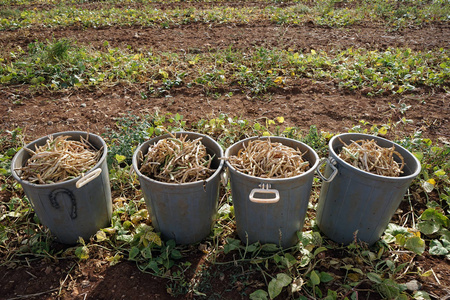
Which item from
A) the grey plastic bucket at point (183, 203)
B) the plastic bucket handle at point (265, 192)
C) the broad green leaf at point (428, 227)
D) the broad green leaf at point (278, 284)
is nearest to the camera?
the plastic bucket handle at point (265, 192)

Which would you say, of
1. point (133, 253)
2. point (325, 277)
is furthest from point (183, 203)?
point (325, 277)

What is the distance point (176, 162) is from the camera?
210cm

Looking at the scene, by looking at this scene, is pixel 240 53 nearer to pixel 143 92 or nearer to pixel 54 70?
pixel 143 92

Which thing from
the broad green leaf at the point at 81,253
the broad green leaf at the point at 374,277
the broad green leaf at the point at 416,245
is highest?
the broad green leaf at the point at 416,245

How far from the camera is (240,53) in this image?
17.2 feet

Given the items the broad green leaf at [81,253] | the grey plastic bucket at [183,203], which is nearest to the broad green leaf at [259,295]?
the grey plastic bucket at [183,203]

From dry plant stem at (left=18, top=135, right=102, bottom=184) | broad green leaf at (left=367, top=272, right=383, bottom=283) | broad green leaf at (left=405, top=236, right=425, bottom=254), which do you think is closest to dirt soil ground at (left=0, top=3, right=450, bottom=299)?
broad green leaf at (left=405, top=236, right=425, bottom=254)

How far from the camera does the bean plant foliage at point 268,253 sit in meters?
1.96

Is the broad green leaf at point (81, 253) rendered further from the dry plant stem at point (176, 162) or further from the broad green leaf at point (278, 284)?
the broad green leaf at point (278, 284)

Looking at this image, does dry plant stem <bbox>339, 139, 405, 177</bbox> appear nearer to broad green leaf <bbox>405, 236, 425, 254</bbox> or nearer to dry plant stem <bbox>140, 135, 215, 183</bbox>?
broad green leaf <bbox>405, 236, 425, 254</bbox>

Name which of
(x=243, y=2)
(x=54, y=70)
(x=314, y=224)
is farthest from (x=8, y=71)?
(x=243, y=2)

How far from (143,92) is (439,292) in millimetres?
3797

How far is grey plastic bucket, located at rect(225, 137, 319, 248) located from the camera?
6.06 ft

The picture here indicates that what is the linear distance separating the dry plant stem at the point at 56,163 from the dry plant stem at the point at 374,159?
1.77 metres
